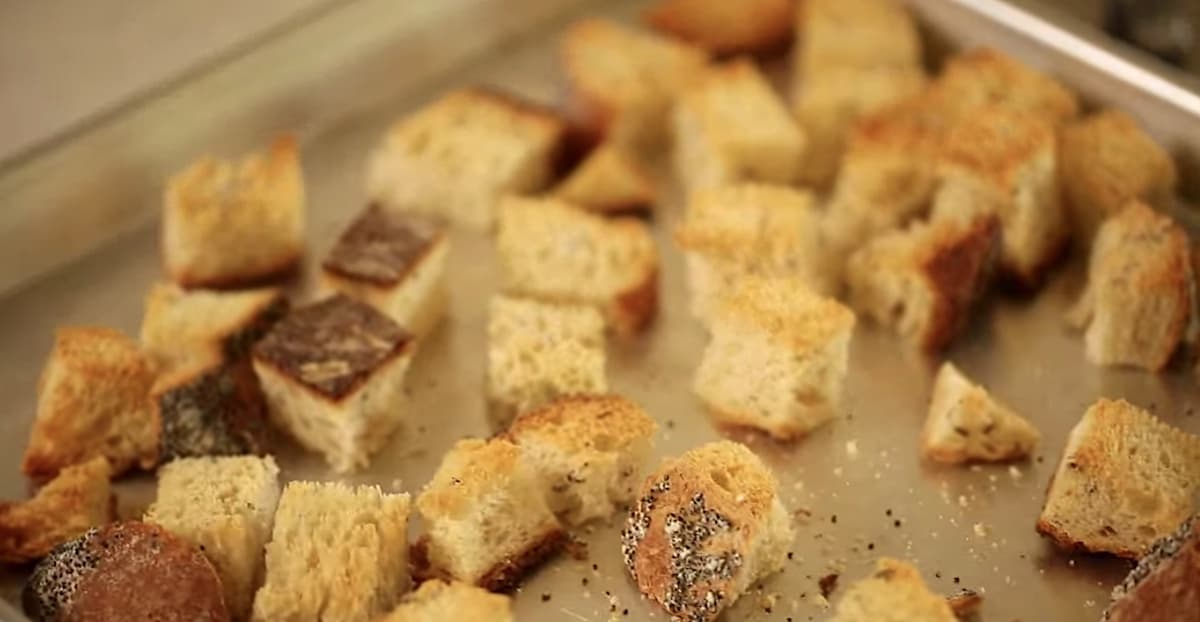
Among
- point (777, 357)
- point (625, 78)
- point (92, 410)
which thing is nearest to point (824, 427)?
point (777, 357)

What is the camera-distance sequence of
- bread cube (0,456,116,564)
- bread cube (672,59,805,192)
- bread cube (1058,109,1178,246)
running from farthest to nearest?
bread cube (672,59,805,192)
bread cube (1058,109,1178,246)
bread cube (0,456,116,564)

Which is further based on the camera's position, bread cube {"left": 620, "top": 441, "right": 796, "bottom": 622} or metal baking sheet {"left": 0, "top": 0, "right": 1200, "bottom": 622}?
metal baking sheet {"left": 0, "top": 0, "right": 1200, "bottom": 622}

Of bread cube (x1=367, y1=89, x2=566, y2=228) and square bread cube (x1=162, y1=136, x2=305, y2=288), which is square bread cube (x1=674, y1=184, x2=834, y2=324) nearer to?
bread cube (x1=367, y1=89, x2=566, y2=228)

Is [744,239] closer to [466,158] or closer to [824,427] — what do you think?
[824,427]

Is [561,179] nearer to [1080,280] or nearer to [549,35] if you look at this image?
[549,35]

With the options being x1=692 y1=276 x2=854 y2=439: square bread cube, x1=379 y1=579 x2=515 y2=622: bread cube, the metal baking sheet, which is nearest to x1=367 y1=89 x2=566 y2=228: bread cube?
the metal baking sheet
